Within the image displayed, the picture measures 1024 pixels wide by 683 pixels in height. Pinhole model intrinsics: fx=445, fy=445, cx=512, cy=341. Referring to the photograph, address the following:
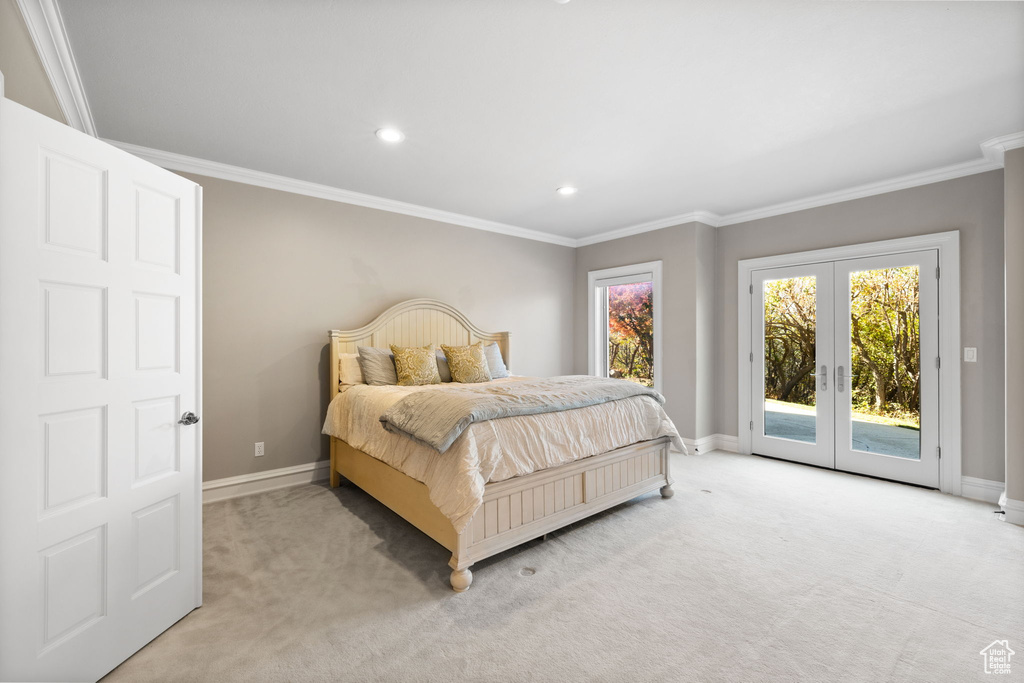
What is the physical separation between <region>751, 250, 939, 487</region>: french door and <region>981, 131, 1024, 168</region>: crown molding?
776 mm

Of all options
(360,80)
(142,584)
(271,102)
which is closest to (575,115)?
(360,80)

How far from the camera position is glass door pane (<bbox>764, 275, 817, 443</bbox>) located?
427cm

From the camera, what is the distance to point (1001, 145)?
9.68 ft

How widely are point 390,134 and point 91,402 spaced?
7.04 feet

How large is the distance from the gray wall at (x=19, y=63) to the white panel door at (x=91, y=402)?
392mm

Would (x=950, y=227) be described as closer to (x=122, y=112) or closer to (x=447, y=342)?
(x=447, y=342)

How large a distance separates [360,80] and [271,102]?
0.61 m

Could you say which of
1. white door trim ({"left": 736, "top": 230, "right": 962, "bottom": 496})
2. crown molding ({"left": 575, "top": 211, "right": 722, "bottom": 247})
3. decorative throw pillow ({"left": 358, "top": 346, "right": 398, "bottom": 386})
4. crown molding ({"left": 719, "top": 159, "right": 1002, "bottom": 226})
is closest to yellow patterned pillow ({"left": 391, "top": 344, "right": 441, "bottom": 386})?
decorative throw pillow ({"left": 358, "top": 346, "right": 398, "bottom": 386})

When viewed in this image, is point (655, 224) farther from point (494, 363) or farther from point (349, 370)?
point (349, 370)

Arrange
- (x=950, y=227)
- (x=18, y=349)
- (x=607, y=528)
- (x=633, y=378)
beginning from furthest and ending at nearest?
(x=633, y=378)
(x=950, y=227)
(x=607, y=528)
(x=18, y=349)

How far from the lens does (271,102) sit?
2510 mm

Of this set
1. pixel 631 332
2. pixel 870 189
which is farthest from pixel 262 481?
pixel 870 189

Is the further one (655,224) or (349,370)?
(655,224)

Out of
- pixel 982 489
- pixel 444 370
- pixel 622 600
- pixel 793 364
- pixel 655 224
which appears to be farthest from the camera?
pixel 655 224
